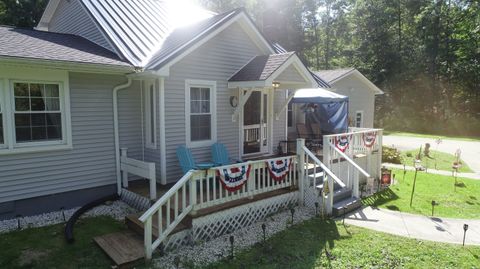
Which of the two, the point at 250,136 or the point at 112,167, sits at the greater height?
the point at 250,136

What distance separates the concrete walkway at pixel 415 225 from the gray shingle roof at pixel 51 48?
6.58 meters

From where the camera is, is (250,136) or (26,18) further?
(26,18)

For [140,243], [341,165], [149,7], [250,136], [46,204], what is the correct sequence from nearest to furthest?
[140,243], [46,204], [341,165], [250,136], [149,7]

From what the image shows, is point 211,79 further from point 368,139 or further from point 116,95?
point 368,139

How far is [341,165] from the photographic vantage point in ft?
30.1

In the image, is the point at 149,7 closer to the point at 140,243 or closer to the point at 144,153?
the point at 144,153

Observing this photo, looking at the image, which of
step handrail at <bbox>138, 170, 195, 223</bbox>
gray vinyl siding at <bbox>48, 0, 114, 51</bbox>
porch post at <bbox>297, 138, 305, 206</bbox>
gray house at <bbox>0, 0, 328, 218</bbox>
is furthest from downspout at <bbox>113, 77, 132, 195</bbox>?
porch post at <bbox>297, 138, 305, 206</bbox>

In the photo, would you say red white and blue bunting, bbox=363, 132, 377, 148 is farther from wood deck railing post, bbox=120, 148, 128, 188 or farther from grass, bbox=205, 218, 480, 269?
wood deck railing post, bbox=120, 148, 128, 188

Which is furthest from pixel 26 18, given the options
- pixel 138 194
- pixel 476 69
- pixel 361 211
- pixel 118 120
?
pixel 476 69

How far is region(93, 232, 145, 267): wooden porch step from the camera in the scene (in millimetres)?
5086

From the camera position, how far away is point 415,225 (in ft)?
22.9

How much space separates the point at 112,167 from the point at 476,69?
36641 mm

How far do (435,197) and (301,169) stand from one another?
14.3ft

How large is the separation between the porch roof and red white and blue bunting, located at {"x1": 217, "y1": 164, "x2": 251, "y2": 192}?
2.41 metres
